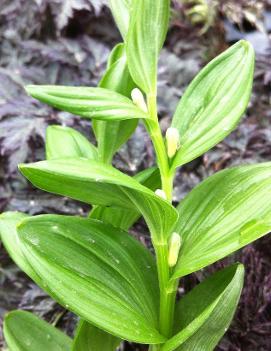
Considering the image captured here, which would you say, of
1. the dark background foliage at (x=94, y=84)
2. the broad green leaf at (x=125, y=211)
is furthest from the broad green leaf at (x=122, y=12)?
the dark background foliage at (x=94, y=84)

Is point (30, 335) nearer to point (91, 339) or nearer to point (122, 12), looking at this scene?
point (91, 339)

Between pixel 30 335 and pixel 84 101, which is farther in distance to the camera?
pixel 30 335

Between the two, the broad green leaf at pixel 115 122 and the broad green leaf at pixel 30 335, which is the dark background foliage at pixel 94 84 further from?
the broad green leaf at pixel 115 122

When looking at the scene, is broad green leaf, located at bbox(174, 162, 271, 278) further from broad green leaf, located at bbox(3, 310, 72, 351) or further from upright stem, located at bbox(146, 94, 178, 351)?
broad green leaf, located at bbox(3, 310, 72, 351)

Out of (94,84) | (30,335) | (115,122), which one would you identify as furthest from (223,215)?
(94,84)

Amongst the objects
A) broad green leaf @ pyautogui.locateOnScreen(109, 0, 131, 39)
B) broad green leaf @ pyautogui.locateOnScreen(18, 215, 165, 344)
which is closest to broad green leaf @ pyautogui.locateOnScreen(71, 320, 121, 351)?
broad green leaf @ pyautogui.locateOnScreen(18, 215, 165, 344)

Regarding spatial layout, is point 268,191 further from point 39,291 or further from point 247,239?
point 39,291
